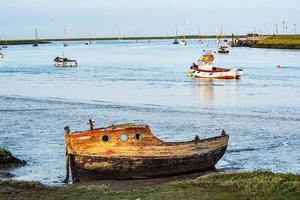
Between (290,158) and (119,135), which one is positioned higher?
(119,135)

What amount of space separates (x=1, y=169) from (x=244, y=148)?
451 inches

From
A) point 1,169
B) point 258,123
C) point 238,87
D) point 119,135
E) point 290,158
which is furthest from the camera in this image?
point 238,87

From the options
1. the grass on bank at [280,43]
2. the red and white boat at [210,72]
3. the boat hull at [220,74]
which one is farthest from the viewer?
the grass on bank at [280,43]

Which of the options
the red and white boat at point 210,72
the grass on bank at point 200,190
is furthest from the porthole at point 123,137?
the red and white boat at point 210,72

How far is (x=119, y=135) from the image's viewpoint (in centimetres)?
2133

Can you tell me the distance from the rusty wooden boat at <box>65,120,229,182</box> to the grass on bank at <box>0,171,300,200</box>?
270 cm

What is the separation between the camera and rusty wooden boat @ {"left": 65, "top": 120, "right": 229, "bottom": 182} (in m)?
21.4

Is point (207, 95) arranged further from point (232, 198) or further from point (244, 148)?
point (232, 198)

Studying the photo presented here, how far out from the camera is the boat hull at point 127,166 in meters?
21.8

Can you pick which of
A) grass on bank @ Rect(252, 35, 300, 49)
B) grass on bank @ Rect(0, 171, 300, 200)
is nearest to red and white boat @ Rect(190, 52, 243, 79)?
grass on bank @ Rect(0, 171, 300, 200)

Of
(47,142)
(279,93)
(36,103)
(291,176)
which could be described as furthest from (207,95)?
(291,176)

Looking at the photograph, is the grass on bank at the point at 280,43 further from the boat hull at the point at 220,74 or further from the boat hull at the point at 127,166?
the boat hull at the point at 127,166

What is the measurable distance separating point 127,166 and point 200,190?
5.32m

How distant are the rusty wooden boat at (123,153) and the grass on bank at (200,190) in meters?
2.70
